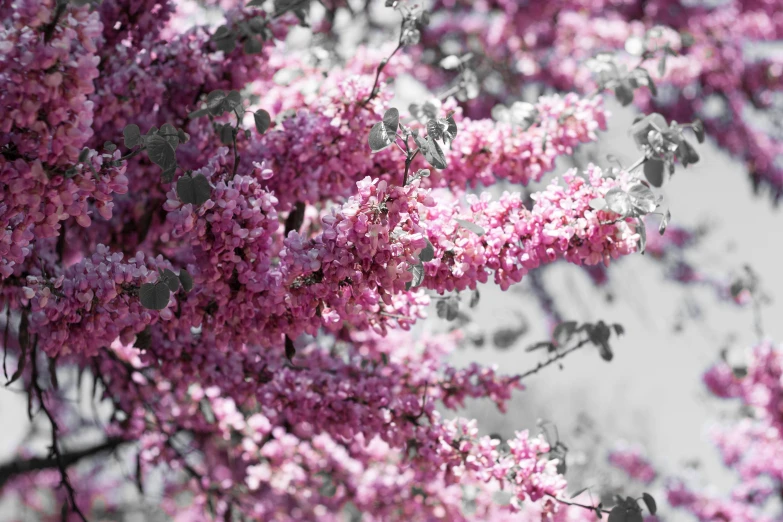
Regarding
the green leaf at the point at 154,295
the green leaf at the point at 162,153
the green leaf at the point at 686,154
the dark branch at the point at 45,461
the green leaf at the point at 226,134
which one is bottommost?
the green leaf at the point at 154,295

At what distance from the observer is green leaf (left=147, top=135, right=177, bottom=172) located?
1315mm

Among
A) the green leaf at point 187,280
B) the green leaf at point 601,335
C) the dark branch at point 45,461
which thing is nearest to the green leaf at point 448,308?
the green leaf at point 601,335

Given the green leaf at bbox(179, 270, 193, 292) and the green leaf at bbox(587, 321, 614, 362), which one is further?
the green leaf at bbox(587, 321, 614, 362)

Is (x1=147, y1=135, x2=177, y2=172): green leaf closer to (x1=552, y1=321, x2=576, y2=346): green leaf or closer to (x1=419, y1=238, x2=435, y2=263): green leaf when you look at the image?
(x1=419, y1=238, x2=435, y2=263): green leaf

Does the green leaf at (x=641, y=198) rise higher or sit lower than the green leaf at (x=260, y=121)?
lower

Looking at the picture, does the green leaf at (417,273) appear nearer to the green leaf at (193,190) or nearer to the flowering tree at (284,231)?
the flowering tree at (284,231)

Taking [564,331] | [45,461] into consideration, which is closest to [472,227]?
[564,331]

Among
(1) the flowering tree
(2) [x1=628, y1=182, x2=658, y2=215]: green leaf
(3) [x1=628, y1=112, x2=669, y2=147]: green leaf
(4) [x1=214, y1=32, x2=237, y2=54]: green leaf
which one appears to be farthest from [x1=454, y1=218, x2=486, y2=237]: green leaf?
(4) [x1=214, y1=32, x2=237, y2=54]: green leaf

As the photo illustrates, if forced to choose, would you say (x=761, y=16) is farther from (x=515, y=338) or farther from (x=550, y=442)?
(x=550, y=442)

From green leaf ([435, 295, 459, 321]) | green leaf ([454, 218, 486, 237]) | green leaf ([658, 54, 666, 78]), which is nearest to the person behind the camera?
green leaf ([454, 218, 486, 237])

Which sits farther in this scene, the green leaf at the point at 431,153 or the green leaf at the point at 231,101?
the green leaf at the point at 231,101

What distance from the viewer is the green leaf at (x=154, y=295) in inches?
53.1

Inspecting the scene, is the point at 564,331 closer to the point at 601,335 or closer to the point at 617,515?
the point at 601,335

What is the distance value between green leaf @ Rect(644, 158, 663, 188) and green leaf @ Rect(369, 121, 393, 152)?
0.77m
